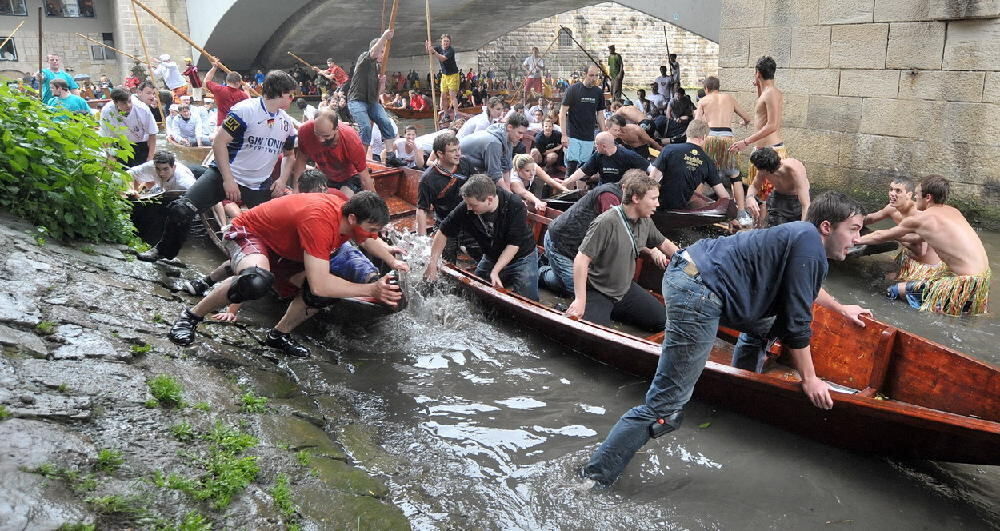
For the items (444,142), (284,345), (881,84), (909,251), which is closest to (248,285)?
(284,345)

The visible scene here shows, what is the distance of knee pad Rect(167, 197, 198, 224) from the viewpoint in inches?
229

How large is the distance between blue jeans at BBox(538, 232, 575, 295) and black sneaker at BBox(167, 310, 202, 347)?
273 centimetres

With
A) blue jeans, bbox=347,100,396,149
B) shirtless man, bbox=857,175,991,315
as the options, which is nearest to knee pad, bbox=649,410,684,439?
shirtless man, bbox=857,175,991,315

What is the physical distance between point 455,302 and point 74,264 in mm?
2685

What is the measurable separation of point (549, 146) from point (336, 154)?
485 cm

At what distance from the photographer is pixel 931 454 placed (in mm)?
3658

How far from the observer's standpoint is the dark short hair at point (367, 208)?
436cm

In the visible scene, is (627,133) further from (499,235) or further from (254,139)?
(254,139)

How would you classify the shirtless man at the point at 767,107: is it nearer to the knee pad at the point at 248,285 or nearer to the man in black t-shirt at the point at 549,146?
the man in black t-shirt at the point at 549,146

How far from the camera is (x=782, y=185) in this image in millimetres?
6859

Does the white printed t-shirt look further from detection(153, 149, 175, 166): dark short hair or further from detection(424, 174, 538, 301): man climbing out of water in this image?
detection(424, 174, 538, 301): man climbing out of water

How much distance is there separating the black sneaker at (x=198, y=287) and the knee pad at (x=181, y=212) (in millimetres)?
549

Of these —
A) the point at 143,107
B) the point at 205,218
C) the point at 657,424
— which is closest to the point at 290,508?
the point at 657,424

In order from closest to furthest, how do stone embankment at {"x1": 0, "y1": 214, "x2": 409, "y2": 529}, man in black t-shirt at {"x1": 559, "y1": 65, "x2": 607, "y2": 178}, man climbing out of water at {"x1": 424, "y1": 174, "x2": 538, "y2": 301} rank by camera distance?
stone embankment at {"x1": 0, "y1": 214, "x2": 409, "y2": 529}
man climbing out of water at {"x1": 424, "y1": 174, "x2": 538, "y2": 301}
man in black t-shirt at {"x1": 559, "y1": 65, "x2": 607, "y2": 178}
